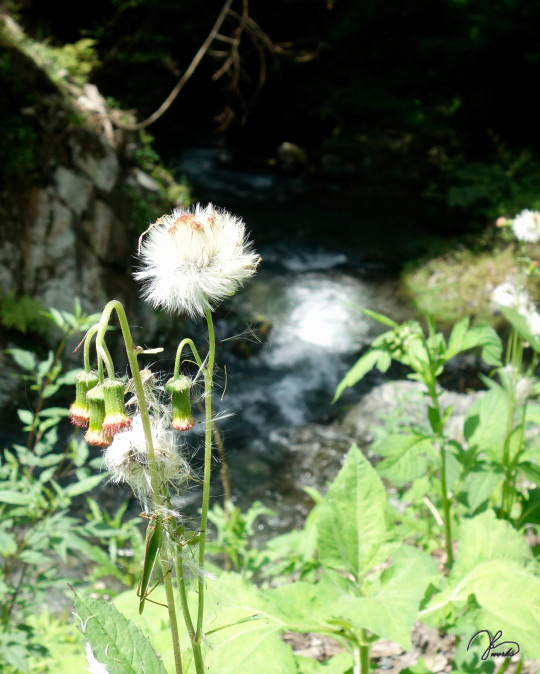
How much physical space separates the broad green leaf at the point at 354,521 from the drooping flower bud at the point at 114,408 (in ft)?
2.33

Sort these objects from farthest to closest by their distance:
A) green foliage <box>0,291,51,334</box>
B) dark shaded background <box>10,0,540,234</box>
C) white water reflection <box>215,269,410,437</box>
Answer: dark shaded background <box>10,0,540,234</box> < white water reflection <box>215,269,410,437</box> < green foliage <box>0,291,51,334</box>

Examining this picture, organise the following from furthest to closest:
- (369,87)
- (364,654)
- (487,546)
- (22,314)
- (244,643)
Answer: (369,87)
(22,314)
(487,546)
(364,654)
(244,643)

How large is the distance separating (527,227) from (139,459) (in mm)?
2083

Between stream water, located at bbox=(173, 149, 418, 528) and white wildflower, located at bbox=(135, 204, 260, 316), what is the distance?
2654 mm

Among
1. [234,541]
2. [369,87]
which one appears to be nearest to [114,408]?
[234,541]

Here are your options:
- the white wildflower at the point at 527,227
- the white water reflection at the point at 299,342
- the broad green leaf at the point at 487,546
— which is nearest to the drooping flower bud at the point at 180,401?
the broad green leaf at the point at 487,546

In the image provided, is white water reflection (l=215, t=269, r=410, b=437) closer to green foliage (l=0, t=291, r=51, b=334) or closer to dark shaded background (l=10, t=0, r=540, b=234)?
green foliage (l=0, t=291, r=51, b=334)

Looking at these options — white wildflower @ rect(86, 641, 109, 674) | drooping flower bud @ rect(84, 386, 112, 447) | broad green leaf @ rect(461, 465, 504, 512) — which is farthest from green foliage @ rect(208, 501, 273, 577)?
drooping flower bud @ rect(84, 386, 112, 447)

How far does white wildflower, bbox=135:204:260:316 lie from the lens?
2.96 ft

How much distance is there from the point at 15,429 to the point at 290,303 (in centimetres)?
406

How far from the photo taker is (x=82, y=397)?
885 millimetres

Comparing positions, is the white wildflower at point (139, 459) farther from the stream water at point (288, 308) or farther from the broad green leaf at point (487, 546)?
the stream water at point (288, 308)

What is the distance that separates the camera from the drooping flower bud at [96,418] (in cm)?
84
